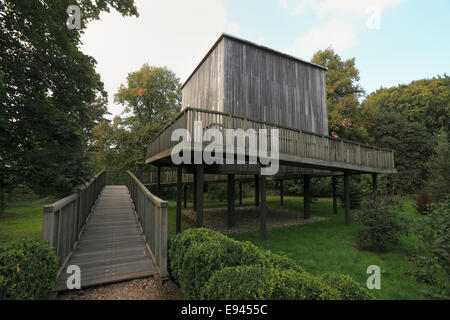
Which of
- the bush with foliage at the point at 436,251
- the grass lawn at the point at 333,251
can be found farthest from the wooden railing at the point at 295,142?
the bush with foliage at the point at 436,251

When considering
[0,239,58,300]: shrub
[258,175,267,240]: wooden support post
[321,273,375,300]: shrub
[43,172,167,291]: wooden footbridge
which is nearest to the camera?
[321,273,375,300]: shrub

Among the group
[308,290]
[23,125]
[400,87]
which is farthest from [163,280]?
[400,87]

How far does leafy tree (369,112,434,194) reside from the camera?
2319 centimetres

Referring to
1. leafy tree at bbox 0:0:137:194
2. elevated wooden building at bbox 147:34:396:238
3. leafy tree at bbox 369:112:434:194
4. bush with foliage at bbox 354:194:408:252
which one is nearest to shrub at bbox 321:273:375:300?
elevated wooden building at bbox 147:34:396:238

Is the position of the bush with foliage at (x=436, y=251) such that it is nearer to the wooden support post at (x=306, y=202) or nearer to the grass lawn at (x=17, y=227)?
the wooden support post at (x=306, y=202)

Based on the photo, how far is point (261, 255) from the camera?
9.87ft

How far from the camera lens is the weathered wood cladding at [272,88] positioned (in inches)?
383

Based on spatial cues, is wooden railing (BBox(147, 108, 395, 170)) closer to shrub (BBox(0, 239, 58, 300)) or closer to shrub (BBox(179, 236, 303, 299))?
shrub (BBox(179, 236, 303, 299))

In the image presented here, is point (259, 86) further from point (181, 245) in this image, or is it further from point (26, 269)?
point (26, 269)

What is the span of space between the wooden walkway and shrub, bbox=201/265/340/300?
8.02ft

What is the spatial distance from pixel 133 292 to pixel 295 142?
734 centimetres

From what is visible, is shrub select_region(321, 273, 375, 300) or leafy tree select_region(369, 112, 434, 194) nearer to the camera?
shrub select_region(321, 273, 375, 300)

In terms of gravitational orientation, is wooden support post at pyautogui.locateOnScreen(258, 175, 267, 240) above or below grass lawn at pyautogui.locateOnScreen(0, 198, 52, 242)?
above

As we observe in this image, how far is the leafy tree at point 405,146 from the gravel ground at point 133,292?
27.1m
